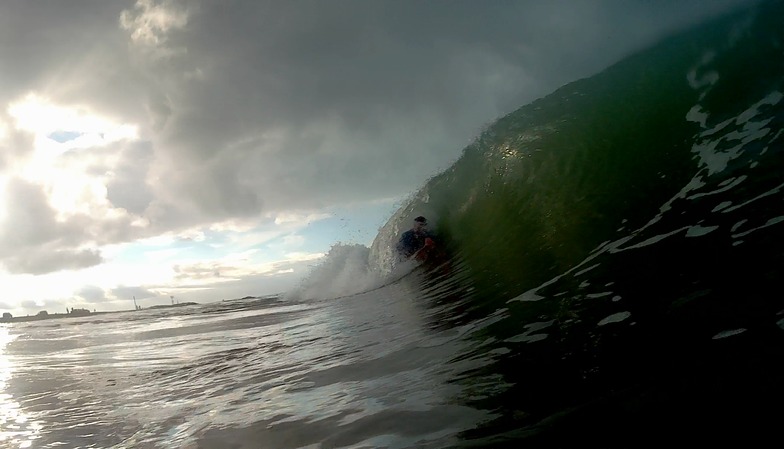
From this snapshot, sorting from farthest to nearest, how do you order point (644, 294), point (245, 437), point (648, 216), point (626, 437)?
point (648, 216) < point (644, 294) < point (245, 437) < point (626, 437)

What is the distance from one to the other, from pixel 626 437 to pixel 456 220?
13034 mm

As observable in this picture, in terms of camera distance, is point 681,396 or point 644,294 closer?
point 681,396

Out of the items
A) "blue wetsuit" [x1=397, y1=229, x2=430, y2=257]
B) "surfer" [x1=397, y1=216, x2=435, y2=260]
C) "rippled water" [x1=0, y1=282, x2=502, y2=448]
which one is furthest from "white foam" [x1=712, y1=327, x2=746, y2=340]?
"blue wetsuit" [x1=397, y1=229, x2=430, y2=257]

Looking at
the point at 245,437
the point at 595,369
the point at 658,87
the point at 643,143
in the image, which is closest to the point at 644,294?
the point at 595,369

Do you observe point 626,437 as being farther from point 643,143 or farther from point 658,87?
point 658,87

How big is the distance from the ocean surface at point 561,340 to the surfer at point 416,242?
278 centimetres

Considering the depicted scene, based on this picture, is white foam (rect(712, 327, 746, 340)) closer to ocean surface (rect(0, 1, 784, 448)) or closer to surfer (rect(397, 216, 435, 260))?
ocean surface (rect(0, 1, 784, 448))

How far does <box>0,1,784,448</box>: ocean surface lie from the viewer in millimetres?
2660

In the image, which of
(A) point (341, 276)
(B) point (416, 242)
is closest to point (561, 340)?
(B) point (416, 242)

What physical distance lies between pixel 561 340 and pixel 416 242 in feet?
40.1

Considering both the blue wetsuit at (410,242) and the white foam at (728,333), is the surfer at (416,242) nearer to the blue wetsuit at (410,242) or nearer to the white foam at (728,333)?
the blue wetsuit at (410,242)

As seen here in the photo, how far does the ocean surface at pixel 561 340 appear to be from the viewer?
2660 mm

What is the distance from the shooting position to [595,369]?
312 centimetres

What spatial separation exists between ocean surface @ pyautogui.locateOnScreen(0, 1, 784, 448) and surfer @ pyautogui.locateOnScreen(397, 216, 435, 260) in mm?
2782
